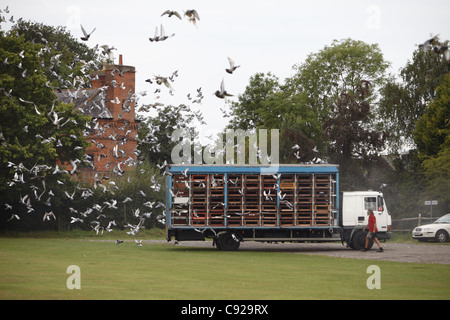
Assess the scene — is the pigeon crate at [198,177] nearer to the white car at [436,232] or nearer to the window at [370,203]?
the window at [370,203]

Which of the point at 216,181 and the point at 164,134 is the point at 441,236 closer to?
the point at 216,181

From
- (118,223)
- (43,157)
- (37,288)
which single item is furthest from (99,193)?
(37,288)

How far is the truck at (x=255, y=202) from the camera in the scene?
33.1 metres

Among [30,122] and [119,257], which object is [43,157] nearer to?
[30,122]

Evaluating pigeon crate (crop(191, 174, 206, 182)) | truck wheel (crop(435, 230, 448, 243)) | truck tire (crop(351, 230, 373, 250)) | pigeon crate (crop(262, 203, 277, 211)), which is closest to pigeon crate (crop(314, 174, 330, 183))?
pigeon crate (crop(262, 203, 277, 211))

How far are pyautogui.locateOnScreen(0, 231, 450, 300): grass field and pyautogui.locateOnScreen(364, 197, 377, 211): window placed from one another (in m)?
6.41

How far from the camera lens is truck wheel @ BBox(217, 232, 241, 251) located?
33875 millimetres

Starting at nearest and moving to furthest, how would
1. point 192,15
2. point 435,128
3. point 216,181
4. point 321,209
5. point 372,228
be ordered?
point 192,15 → point 372,228 → point 321,209 → point 216,181 → point 435,128

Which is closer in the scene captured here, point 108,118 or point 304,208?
point 304,208

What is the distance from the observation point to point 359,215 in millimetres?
33969

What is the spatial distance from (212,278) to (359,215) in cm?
1584

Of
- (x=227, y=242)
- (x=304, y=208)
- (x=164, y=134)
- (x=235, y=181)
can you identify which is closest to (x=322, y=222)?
(x=304, y=208)

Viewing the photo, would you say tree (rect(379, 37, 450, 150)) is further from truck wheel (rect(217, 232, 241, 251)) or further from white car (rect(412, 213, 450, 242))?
truck wheel (rect(217, 232, 241, 251))
